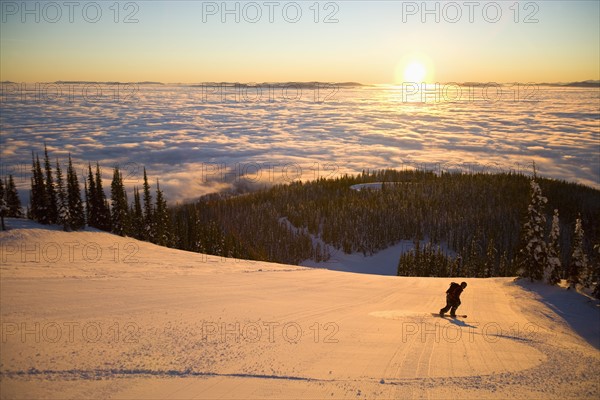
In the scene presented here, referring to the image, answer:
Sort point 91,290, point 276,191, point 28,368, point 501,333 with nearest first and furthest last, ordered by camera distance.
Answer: point 28,368 < point 501,333 < point 91,290 < point 276,191

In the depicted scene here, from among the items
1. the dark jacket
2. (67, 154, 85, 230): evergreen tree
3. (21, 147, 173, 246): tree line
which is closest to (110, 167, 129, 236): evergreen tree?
(21, 147, 173, 246): tree line

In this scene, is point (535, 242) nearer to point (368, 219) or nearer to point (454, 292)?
point (454, 292)

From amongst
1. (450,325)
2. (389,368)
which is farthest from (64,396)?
(450,325)

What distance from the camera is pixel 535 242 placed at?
96.4 ft

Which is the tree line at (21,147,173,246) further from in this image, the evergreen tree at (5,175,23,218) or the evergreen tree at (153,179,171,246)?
the evergreen tree at (5,175,23,218)

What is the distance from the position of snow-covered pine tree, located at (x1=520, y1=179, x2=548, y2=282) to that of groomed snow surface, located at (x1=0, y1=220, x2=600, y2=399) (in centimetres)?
829

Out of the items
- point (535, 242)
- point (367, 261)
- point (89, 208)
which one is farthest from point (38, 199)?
point (367, 261)

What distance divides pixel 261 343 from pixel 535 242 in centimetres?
2641

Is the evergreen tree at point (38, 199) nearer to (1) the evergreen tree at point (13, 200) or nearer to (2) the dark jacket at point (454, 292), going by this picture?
(1) the evergreen tree at point (13, 200)

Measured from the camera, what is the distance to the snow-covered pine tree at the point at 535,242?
2791 cm

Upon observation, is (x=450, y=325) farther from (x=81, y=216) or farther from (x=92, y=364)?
(x=81, y=216)

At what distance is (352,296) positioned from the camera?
62.6 ft

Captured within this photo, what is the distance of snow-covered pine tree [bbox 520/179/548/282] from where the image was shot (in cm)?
2791

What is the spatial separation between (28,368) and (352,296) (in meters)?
13.6
